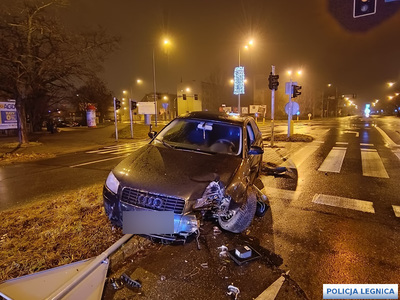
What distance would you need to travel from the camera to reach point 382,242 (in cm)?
372

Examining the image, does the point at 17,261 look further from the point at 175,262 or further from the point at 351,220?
the point at 351,220

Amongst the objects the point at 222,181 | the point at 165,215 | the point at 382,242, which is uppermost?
the point at 222,181

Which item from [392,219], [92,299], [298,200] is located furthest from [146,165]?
[392,219]

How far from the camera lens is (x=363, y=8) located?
26.0 ft

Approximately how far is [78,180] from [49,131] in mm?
25018

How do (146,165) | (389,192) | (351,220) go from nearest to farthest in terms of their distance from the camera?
(146,165) → (351,220) → (389,192)

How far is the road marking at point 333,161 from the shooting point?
8333mm

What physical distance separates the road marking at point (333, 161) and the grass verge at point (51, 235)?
283 inches

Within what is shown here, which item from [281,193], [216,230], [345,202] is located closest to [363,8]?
[345,202]

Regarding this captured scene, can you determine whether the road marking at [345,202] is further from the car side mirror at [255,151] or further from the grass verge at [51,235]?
the grass verge at [51,235]

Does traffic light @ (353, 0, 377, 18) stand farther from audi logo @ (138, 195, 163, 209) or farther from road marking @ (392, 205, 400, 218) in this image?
audi logo @ (138, 195, 163, 209)

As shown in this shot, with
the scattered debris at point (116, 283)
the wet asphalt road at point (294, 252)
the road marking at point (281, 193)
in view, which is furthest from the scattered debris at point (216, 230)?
the road marking at point (281, 193)

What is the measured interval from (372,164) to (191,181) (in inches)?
336

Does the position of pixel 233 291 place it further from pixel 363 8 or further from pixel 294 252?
pixel 363 8
